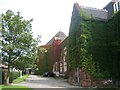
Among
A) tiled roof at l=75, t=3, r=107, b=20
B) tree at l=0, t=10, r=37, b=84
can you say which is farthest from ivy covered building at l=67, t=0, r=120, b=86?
tree at l=0, t=10, r=37, b=84

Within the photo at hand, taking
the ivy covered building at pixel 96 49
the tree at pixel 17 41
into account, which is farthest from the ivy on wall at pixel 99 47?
the tree at pixel 17 41

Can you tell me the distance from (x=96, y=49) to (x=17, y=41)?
980 cm

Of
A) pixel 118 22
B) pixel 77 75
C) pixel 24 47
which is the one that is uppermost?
pixel 118 22

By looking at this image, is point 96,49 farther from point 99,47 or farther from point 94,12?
point 94,12

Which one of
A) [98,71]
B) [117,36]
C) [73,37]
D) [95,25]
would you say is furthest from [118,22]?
[73,37]

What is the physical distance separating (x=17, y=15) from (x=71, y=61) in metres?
10.2

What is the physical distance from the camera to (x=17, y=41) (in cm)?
3138

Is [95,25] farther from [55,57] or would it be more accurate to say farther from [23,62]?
[55,57]

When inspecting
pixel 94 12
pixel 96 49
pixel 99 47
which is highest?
pixel 94 12

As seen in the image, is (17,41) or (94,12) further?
(94,12)

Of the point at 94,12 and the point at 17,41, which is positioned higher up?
the point at 94,12

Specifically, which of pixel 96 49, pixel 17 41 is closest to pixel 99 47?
pixel 96 49

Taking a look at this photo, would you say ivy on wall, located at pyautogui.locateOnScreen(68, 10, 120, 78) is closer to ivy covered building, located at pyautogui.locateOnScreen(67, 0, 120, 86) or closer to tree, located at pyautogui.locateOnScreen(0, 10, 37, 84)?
ivy covered building, located at pyautogui.locateOnScreen(67, 0, 120, 86)

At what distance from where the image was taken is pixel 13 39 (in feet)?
104
